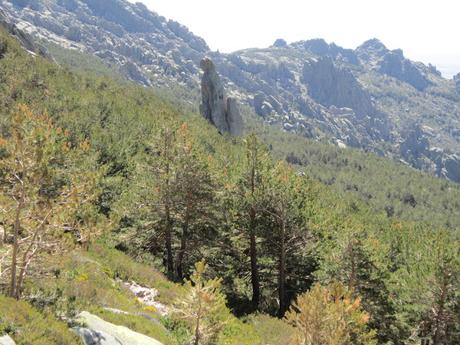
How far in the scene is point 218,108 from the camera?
122 m

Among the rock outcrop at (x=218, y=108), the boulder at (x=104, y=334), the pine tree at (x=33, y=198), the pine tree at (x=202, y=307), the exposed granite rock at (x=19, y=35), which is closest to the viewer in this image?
the pine tree at (x=33, y=198)

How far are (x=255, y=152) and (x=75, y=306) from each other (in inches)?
595

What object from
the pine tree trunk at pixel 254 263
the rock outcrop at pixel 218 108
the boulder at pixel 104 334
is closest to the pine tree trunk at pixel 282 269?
the pine tree trunk at pixel 254 263

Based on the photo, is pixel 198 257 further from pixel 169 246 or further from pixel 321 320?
pixel 321 320

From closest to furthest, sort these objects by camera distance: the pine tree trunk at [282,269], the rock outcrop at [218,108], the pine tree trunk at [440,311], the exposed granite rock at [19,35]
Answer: the pine tree trunk at [440,311], the pine tree trunk at [282,269], the exposed granite rock at [19,35], the rock outcrop at [218,108]

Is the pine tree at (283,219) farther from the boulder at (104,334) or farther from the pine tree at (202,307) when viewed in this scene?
the boulder at (104,334)

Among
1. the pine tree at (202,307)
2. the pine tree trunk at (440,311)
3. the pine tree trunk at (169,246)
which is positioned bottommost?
the pine tree trunk at (169,246)

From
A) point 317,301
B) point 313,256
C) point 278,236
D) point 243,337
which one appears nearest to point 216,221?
point 278,236

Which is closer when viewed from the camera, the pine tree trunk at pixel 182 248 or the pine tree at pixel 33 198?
the pine tree at pixel 33 198

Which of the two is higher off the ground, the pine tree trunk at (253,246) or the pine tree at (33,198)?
the pine tree at (33,198)

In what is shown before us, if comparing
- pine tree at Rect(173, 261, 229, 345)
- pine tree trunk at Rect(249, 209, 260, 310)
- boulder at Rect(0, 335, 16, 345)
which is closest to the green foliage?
pine tree at Rect(173, 261, 229, 345)

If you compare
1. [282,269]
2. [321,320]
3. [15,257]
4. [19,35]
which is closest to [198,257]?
[282,269]

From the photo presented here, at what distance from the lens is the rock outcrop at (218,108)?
121 m

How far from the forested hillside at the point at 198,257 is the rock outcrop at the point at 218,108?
3358 inches
